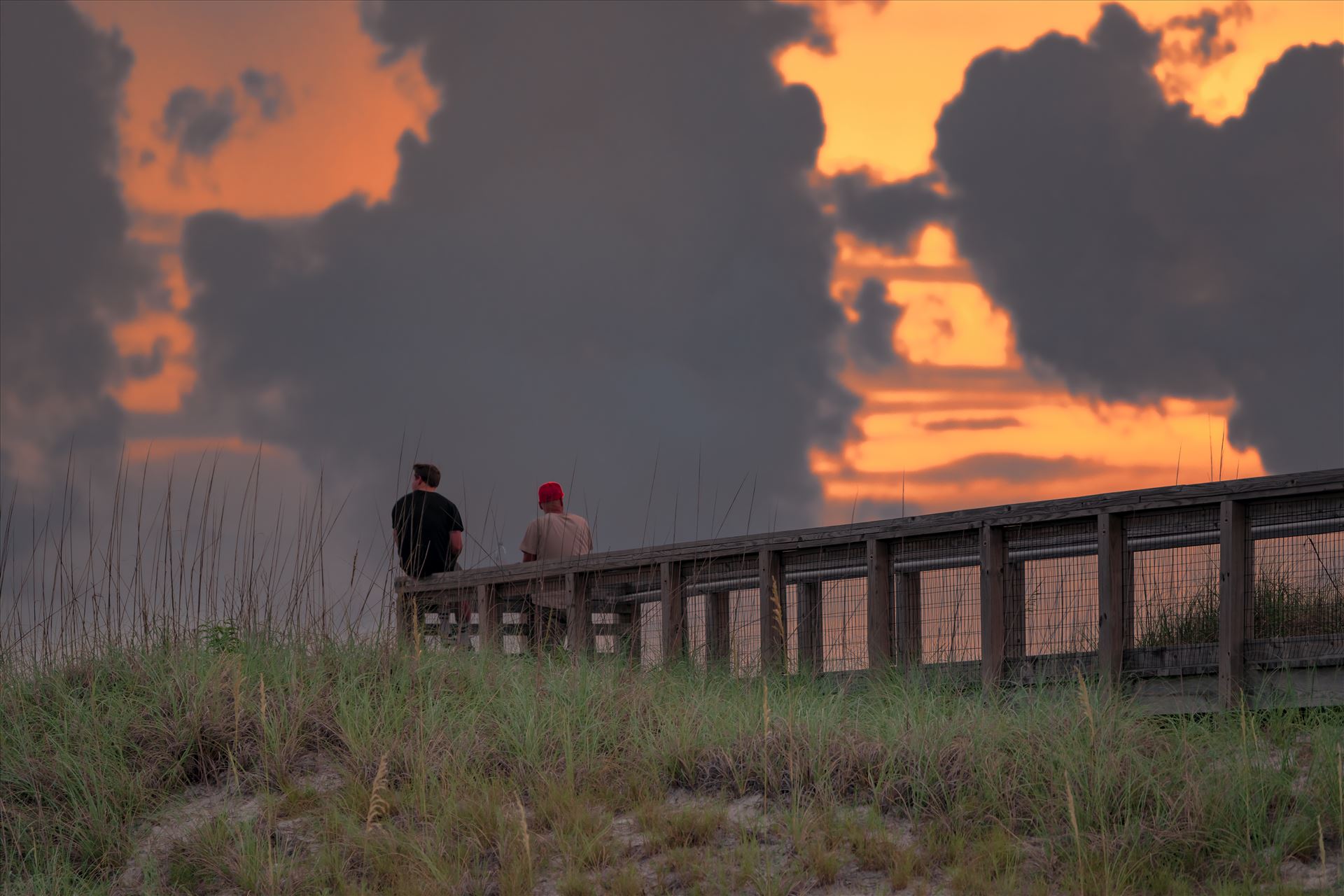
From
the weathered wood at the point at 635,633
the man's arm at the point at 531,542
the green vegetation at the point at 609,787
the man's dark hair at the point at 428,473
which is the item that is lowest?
the green vegetation at the point at 609,787

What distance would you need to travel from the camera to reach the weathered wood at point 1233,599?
8328 millimetres

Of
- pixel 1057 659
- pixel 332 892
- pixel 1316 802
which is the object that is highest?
pixel 1057 659

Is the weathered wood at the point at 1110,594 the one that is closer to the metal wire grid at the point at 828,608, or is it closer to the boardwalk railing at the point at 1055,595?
the boardwalk railing at the point at 1055,595

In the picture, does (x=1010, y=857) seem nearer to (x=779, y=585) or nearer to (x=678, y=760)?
(x=678, y=760)

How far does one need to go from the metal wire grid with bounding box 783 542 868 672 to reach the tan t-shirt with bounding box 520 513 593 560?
93.6 inches

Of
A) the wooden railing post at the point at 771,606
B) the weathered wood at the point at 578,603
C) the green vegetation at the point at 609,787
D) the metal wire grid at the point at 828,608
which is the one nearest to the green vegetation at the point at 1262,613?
the green vegetation at the point at 609,787

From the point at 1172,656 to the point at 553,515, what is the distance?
5952 mm

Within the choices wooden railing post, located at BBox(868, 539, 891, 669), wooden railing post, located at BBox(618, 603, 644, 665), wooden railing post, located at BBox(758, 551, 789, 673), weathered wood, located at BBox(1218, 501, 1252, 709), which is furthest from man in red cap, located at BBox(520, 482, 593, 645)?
weathered wood, located at BBox(1218, 501, 1252, 709)

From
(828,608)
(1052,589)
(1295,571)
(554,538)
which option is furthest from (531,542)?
(1295,571)

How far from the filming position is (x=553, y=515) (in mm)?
12289

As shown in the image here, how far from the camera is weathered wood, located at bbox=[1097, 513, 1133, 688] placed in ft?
28.9

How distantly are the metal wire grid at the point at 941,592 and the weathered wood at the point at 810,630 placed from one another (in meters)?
0.68

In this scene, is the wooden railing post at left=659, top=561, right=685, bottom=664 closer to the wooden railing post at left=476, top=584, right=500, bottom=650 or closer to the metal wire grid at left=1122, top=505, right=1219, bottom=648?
the wooden railing post at left=476, top=584, right=500, bottom=650

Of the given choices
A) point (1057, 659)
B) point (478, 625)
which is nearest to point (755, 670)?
point (1057, 659)
